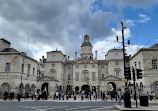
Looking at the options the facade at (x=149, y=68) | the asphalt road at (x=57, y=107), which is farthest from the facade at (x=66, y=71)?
the asphalt road at (x=57, y=107)

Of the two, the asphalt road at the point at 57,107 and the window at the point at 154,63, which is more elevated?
the window at the point at 154,63

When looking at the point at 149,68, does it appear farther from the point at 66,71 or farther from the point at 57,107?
the point at 66,71

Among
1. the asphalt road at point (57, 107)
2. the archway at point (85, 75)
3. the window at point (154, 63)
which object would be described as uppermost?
the window at point (154, 63)

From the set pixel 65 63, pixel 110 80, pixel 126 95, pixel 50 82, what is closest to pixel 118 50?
pixel 110 80

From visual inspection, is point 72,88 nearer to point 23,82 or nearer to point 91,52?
point 91,52

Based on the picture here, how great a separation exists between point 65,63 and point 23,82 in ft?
95.6

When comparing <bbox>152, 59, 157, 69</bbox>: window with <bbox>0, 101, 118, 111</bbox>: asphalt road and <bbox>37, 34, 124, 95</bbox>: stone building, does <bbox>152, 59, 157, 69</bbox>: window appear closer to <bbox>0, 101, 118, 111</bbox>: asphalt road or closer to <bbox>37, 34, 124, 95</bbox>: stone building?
<bbox>0, 101, 118, 111</bbox>: asphalt road

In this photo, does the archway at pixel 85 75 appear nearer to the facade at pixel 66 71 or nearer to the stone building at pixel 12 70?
the facade at pixel 66 71

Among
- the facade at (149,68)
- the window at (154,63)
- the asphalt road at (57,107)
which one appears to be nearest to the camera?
the asphalt road at (57,107)

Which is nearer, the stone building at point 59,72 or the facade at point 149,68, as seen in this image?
the facade at point 149,68

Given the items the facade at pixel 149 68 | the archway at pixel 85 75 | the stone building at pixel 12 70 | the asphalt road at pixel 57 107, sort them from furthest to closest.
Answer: the archway at pixel 85 75 → the stone building at pixel 12 70 → the facade at pixel 149 68 → the asphalt road at pixel 57 107

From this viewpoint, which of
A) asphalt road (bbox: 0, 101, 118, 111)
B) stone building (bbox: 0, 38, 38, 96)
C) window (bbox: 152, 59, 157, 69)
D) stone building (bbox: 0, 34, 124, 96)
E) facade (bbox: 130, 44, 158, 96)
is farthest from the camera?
stone building (bbox: 0, 34, 124, 96)

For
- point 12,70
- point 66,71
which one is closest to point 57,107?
point 12,70

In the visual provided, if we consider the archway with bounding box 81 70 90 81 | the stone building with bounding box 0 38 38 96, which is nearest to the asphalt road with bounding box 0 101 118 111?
the stone building with bounding box 0 38 38 96
